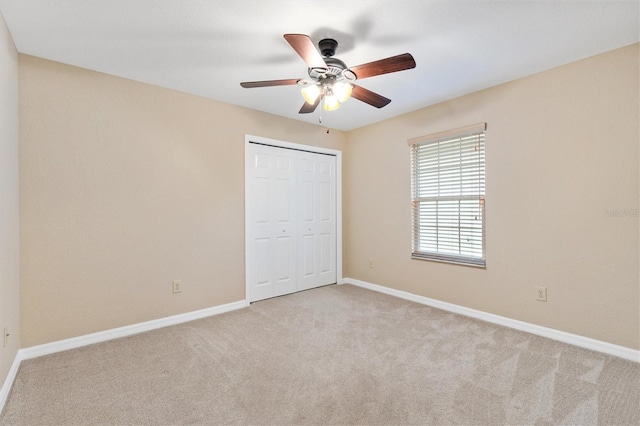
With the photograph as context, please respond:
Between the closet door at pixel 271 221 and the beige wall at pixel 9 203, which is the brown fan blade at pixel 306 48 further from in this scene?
the closet door at pixel 271 221

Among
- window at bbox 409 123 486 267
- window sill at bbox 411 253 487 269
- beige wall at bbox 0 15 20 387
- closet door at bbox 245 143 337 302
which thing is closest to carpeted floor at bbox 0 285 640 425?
beige wall at bbox 0 15 20 387

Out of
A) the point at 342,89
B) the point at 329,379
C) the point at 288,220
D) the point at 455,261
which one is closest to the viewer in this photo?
the point at 329,379

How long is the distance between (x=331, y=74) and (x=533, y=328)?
9.47 ft

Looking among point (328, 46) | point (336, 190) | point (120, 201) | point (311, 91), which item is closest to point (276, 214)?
point (336, 190)

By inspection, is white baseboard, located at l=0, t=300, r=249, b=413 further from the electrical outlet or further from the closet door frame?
the electrical outlet

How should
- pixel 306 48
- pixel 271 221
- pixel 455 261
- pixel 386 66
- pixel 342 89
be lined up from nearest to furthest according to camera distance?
pixel 306 48, pixel 386 66, pixel 342 89, pixel 455 261, pixel 271 221

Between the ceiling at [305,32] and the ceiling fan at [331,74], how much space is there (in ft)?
0.81

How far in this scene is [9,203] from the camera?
2.15 m

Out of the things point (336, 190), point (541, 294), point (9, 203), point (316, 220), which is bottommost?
point (541, 294)

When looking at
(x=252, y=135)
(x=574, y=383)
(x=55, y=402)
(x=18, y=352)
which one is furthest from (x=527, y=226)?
(x=18, y=352)

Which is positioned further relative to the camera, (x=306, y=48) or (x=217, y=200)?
(x=217, y=200)

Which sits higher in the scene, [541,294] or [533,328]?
Result: [541,294]

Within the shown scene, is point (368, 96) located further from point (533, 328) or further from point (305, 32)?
point (533, 328)

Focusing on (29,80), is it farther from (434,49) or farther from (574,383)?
(574,383)
